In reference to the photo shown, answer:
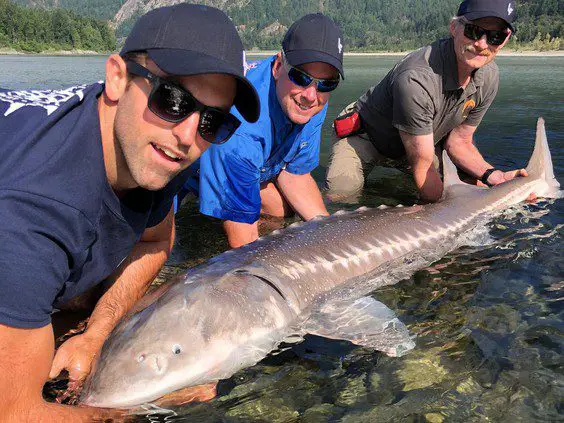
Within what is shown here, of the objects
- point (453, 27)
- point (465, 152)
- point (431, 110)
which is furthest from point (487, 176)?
point (453, 27)

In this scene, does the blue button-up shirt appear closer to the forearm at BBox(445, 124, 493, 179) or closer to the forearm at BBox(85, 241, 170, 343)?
the forearm at BBox(85, 241, 170, 343)

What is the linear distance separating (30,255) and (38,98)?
2.77 ft

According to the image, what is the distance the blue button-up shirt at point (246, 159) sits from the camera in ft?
13.1

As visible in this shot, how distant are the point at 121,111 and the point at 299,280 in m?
1.53

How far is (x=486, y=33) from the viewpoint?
15.9ft

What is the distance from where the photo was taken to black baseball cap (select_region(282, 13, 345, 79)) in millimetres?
3859

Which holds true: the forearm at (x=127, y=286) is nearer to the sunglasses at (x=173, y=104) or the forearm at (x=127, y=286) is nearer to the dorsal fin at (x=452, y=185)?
the sunglasses at (x=173, y=104)

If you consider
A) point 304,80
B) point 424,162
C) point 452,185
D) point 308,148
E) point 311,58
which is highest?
point 311,58

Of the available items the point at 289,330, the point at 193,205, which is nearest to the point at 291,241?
the point at 289,330

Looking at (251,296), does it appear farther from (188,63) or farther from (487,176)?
(487,176)

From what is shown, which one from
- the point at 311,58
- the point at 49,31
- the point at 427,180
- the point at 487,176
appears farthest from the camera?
the point at 49,31

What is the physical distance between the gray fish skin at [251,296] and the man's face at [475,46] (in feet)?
4.83

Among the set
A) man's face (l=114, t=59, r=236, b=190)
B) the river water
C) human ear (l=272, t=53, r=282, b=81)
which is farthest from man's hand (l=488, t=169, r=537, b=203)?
man's face (l=114, t=59, r=236, b=190)

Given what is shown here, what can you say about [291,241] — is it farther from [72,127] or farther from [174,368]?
[72,127]
